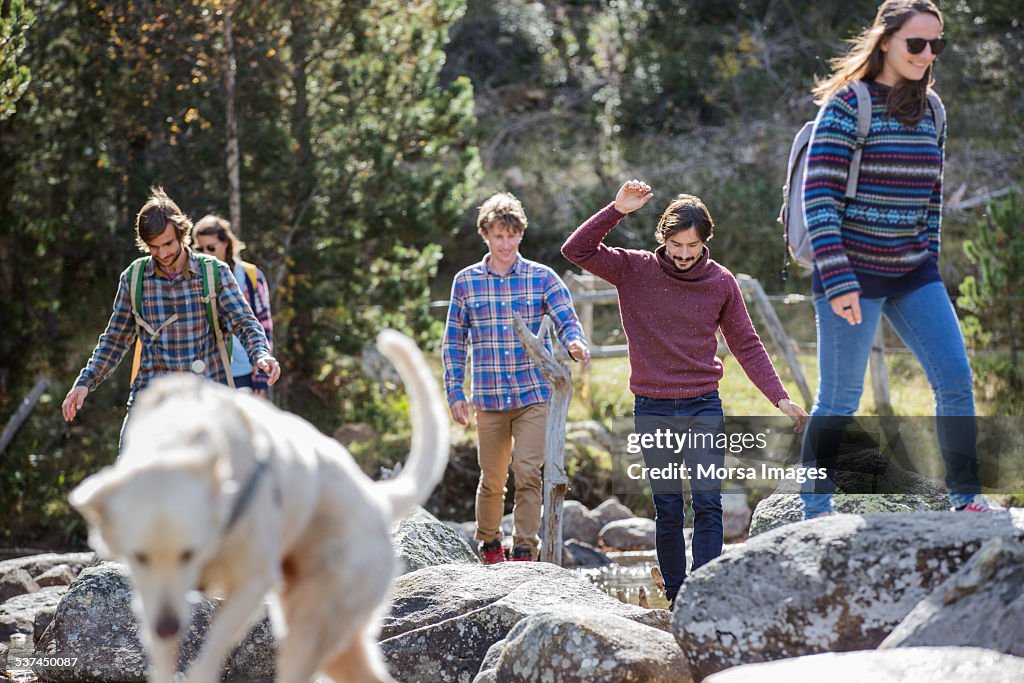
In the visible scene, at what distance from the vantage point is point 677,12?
20953 millimetres

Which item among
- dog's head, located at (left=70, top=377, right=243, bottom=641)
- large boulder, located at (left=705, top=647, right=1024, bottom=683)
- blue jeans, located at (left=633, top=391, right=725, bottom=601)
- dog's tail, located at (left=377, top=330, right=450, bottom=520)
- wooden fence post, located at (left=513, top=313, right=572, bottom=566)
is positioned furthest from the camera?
wooden fence post, located at (left=513, top=313, right=572, bottom=566)

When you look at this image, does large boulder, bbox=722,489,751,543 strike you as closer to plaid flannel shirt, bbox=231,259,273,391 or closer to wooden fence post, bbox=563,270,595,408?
wooden fence post, bbox=563,270,595,408

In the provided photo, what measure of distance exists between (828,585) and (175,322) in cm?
339

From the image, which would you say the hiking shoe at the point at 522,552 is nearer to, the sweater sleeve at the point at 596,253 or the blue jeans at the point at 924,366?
the sweater sleeve at the point at 596,253

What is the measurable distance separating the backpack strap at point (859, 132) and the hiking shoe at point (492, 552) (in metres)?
3.40

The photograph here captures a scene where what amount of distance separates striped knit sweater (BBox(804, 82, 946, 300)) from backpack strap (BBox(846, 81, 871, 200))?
0.02 m

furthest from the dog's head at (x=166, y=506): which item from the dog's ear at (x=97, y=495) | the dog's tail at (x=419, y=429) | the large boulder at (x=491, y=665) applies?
the large boulder at (x=491, y=665)

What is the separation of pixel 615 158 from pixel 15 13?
11.9 metres

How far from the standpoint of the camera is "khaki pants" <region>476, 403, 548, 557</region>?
280 inches

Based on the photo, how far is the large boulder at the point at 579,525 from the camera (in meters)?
10.4

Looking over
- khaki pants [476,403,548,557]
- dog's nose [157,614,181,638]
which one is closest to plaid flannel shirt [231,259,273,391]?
khaki pants [476,403,548,557]

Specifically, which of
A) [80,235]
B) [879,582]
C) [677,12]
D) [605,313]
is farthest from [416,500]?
[677,12]

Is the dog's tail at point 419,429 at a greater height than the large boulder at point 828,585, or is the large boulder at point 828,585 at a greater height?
the dog's tail at point 419,429

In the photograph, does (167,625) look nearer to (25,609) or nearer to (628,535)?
(25,609)
